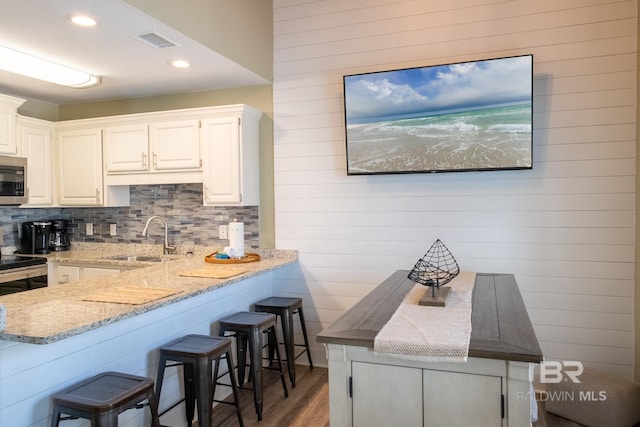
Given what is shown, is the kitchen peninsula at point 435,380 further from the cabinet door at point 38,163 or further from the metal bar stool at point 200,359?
the cabinet door at point 38,163

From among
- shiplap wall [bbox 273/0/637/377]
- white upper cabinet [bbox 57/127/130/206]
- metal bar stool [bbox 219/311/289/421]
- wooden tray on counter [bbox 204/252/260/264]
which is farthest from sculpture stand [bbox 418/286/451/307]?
white upper cabinet [bbox 57/127/130/206]

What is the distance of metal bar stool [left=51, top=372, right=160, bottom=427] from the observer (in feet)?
5.91

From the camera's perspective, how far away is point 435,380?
173 centimetres

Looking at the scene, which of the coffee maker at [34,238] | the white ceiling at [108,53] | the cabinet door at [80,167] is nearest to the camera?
the white ceiling at [108,53]

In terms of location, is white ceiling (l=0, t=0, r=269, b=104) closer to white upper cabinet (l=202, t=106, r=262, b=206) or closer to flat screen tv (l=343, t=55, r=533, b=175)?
white upper cabinet (l=202, t=106, r=262, b=206)

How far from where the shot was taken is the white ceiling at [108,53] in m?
2.44

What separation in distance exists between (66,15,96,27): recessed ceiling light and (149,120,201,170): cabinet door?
4.20 ft

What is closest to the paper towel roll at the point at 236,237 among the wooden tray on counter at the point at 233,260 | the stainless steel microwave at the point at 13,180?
the wooden tray on counter at the point at 233,260

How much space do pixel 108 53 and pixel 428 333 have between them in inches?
109

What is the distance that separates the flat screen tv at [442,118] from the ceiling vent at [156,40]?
1.34 m

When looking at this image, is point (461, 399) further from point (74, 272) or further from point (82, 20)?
point (74, 272)

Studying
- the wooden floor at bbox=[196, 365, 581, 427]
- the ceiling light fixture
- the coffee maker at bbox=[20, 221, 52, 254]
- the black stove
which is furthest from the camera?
the coffee maker at bbox=[20, 221, 52, 254]

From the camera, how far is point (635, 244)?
3.05 m

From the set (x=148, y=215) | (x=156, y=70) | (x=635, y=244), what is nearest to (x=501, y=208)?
(x=635, y=244)
